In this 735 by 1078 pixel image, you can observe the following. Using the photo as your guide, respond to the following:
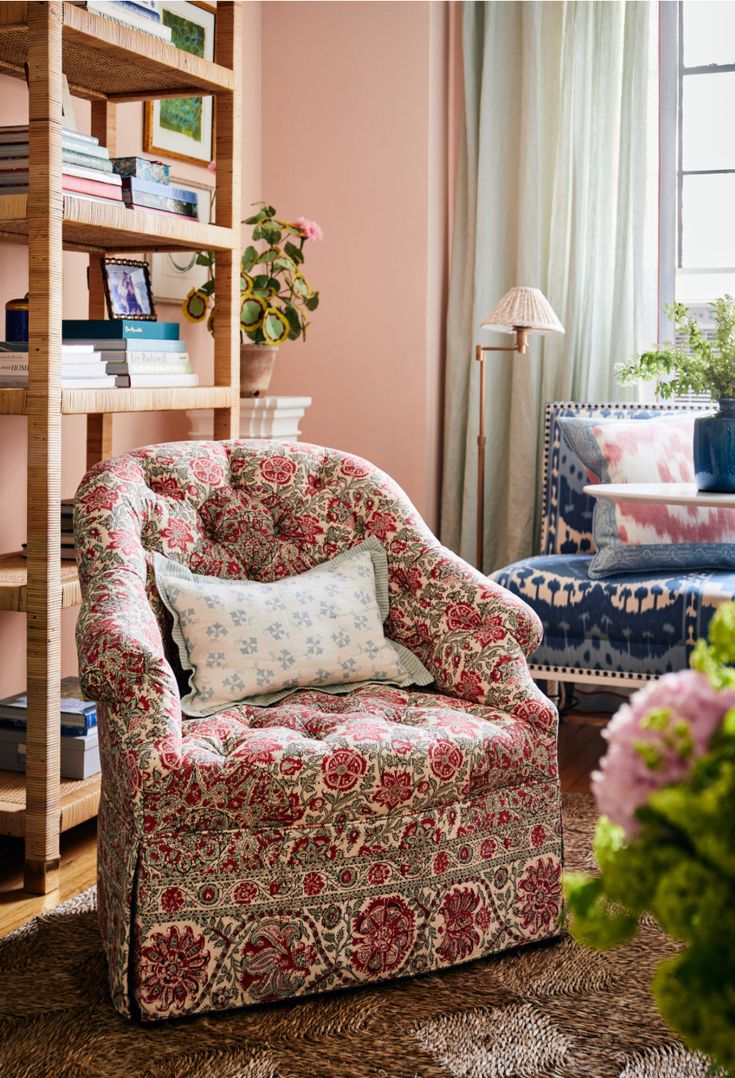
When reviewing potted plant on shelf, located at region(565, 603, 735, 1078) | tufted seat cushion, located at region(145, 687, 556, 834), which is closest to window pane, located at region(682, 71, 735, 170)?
tufted seat cushion, located at region(145, 687, 556, 834)

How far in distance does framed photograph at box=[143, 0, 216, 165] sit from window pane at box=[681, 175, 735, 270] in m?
1.57

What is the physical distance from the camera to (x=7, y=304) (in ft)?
9.13

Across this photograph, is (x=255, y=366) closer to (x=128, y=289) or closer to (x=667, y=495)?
(x=128, y=289)

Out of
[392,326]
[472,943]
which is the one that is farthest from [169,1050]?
[392,326]

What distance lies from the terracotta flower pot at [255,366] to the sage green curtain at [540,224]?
2.52 feet

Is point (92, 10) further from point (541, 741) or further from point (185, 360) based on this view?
point (541, 741)

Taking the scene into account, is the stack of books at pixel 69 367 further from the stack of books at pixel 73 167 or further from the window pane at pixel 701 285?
the window pane at pixel 701 285

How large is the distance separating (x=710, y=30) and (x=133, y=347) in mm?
2326

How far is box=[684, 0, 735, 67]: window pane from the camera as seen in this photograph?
157 inches

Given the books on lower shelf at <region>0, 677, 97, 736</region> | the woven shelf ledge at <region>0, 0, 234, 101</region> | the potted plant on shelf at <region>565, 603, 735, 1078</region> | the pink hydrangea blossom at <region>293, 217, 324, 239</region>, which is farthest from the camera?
the pink hydrangea blossom at <region>293, 217, 324, 239</region>

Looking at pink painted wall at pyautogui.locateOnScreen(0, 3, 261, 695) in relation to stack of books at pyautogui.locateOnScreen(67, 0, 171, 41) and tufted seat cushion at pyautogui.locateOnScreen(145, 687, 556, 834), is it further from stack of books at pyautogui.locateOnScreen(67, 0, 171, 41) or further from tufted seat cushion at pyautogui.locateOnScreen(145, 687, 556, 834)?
tufted seat cushion at pyautogui.locateOnScreen(145, 687, 556, 834)

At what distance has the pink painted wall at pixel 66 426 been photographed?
3.03 metres

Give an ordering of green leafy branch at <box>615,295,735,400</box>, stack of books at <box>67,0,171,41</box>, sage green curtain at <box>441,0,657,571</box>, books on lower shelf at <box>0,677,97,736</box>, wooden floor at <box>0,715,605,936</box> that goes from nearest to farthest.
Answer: wooden floor at <box>0,715,605,936</box>
stack of books at <box>67,0,171,41</box>
books on lower shelf at <box>0,677,97,736</box>
green leafy branch at <box>615,295,735,400</box>
sage green curtain at <box>441,0,657,571</box>

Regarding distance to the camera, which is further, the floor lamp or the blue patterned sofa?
the floor lamp
